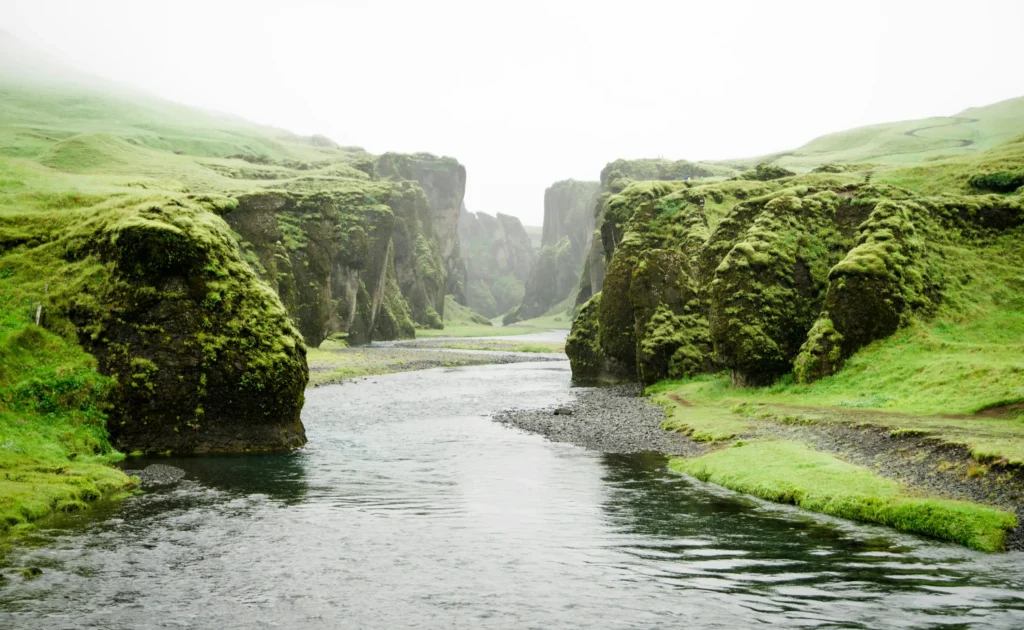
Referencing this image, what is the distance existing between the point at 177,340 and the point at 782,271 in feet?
130

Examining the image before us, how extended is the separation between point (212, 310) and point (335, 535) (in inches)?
818

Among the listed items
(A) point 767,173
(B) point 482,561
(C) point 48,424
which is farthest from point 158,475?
(A) point 767,173

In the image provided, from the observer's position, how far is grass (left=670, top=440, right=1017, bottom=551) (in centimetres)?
2136

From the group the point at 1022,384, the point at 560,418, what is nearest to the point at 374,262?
the point at 560,418

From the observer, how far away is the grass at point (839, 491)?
2136 cm

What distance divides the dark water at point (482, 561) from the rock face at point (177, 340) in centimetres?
471

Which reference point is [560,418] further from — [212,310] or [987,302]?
[987,302]

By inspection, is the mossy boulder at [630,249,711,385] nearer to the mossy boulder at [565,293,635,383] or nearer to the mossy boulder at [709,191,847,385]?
the mossy boulder at [709,191,847,385]

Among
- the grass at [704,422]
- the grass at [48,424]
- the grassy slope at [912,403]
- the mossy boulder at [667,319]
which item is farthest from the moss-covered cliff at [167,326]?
the mossy boulder at [667,319]

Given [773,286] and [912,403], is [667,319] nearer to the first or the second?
[773,286]

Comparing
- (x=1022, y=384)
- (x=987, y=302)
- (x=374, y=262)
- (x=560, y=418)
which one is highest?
(x=374, y=262)

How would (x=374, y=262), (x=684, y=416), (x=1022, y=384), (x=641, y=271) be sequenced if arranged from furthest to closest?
(x=374, y=262), (x=641, y=271), (x=684, y=416), (x=1022, y=384)

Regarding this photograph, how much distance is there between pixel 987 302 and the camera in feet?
154

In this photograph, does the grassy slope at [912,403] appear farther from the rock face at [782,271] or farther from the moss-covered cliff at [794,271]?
the rock face at [782,271]
